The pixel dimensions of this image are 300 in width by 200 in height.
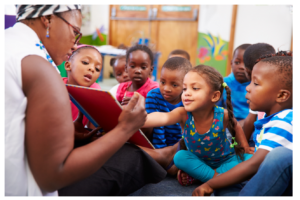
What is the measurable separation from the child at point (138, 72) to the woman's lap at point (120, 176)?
109cm

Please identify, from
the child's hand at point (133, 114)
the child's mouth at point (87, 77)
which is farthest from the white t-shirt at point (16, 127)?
the child's mouth at point (87, 77)

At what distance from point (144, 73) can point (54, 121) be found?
5.03 ft

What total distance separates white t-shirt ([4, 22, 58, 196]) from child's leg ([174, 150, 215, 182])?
819 mm

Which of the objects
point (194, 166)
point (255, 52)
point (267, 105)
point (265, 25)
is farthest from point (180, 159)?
point (265, 25)

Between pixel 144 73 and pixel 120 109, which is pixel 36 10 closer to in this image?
pixel 120 109

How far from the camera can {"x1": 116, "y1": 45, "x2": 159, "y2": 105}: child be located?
220 centimetres

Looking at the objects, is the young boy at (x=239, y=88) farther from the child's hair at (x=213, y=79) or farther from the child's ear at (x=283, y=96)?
the child's ear at (x=283, y=96)

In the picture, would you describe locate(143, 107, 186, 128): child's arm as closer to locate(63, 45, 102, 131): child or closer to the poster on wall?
locate(63, 45, 102, 131): child

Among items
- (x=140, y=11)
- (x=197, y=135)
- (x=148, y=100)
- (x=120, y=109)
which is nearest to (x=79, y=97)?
(x=120, y=109)

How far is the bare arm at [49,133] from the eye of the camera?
733mm

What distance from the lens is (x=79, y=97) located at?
1076 mm

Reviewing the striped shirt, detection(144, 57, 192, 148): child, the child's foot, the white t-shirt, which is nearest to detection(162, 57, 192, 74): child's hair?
detection(144, 57, 192, 148): child

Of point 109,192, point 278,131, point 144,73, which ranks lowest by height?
point 109,192

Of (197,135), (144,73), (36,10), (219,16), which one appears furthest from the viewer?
(219,16)
